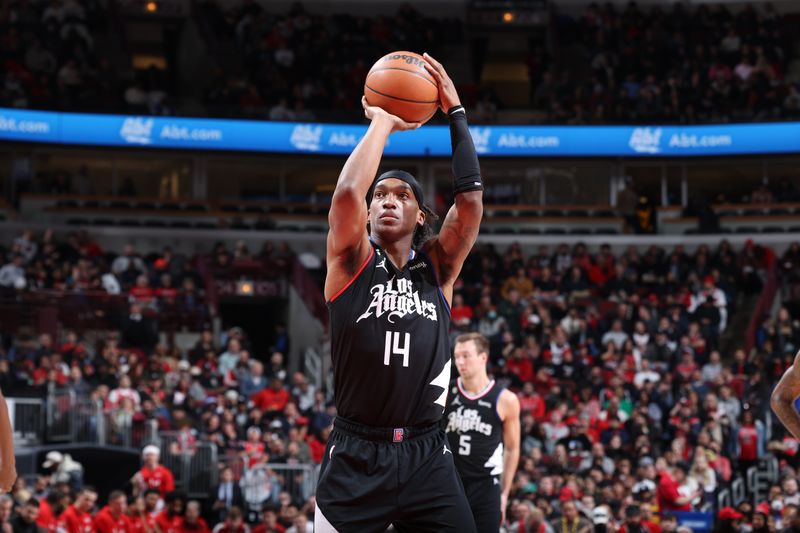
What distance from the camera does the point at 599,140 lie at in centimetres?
3011

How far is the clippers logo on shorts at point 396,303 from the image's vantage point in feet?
17.3

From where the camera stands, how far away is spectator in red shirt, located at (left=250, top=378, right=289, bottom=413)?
18.9 metres

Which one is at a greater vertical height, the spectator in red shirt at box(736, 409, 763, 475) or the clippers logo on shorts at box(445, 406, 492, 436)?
the clippers logo on shorts at box(445, 406, 492, 436)

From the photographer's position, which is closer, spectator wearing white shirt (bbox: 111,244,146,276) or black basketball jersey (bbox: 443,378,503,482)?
black basketball jersey (bbox: 443,378,503,482)

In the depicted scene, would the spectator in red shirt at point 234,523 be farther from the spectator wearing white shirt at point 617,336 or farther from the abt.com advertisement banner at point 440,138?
the abt.com advertisement banner at point 440,138

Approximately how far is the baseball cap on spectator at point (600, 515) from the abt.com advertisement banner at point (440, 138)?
16566 millimetres

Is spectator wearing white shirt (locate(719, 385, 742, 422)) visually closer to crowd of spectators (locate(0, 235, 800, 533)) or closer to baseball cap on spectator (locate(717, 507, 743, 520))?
crowd of spectators (locate(0, 235, 800, 533))

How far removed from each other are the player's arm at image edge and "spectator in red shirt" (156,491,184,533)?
10.5m

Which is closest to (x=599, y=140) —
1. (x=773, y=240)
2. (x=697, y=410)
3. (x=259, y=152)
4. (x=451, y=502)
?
(x=773, y=240)

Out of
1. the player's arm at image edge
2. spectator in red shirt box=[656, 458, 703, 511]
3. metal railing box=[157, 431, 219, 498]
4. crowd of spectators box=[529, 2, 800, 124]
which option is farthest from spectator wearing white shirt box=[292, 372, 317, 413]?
the player's arm at image edge

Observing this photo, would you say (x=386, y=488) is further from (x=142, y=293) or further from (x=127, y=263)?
(x=127, y=263)

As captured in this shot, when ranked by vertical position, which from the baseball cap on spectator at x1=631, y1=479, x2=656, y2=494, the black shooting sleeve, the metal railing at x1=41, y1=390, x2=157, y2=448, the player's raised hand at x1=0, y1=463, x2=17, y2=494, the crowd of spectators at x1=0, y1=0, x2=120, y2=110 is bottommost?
the baseball cap on spectator at x1=631, y1=479, x2=656, y2=494

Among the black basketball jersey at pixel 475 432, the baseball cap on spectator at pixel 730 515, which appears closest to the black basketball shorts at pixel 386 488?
the black basketball jersey at pixel 475 432

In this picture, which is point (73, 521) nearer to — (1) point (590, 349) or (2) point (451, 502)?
(2) point (451, 502)
